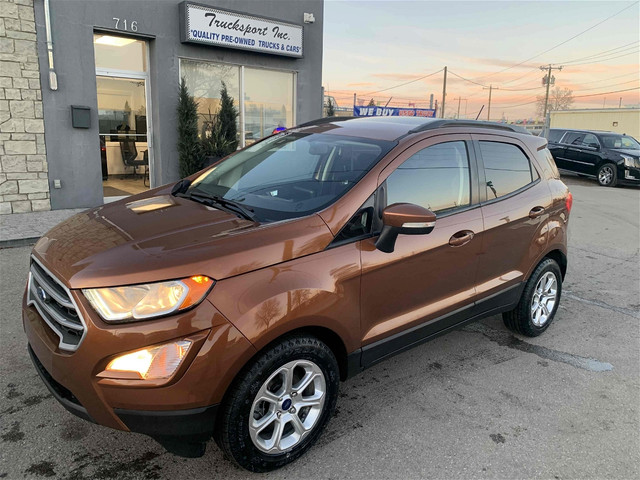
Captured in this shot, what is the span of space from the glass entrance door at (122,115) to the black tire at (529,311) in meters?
7.78

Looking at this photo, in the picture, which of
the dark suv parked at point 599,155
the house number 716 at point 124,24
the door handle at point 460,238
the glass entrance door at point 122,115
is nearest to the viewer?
the door handle at point 460,238

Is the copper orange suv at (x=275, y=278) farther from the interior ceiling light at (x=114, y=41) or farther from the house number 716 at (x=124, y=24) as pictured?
the interior ceiling light at (x=114, y=41)

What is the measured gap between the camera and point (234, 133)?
35.4 ft

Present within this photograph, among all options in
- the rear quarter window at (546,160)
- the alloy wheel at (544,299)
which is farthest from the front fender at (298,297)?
the rear quarter window at (546,160)

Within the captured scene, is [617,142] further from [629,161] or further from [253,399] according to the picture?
[253,399]

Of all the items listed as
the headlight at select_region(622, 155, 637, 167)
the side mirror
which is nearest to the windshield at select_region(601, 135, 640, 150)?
the headlight at select_region(622, 155, 637, 167)

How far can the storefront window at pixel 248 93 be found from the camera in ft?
33.7

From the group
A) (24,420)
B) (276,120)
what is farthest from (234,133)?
(24,420)

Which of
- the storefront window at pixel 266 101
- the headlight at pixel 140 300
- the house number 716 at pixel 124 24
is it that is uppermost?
the house number 716 at pixel 124 24

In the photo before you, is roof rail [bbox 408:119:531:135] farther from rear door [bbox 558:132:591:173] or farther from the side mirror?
rear door [bbox 558:132:591:173]

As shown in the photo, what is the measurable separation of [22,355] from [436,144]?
325cm

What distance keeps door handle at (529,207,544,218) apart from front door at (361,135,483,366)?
2.33ft

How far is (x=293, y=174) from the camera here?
320 cm

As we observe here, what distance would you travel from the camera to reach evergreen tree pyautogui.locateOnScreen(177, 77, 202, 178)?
381 inches
